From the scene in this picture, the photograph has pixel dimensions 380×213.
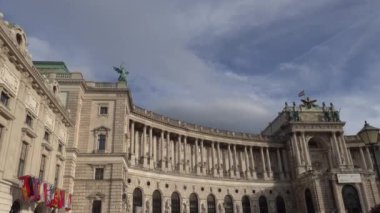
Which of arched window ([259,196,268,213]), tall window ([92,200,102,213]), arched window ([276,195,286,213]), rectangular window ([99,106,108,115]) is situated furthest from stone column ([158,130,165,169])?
arched window ([276,195,286,213])

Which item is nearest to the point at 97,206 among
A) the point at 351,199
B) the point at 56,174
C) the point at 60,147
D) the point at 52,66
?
the point at 56,174

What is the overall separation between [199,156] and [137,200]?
19371 mm

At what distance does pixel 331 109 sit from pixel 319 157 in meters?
12.4

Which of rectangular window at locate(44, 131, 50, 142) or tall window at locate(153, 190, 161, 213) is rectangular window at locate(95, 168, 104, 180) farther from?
tall window at locate(153, 190, 161, 213)

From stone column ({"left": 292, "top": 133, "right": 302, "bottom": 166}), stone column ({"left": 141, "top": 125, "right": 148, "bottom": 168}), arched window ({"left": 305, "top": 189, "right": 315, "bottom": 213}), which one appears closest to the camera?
stone column ({"left": 141, "top": 125, "right": 148, "bottom": 168})

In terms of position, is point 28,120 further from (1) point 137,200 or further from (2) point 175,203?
(2) point 175,203

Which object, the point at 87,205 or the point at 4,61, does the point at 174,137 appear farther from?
the point at 4,61

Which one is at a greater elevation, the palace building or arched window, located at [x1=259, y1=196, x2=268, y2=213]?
the palace building

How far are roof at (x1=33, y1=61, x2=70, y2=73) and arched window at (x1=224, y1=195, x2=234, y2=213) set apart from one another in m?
40.3

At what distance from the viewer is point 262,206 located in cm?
7094

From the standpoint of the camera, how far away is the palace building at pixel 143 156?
1125 inches

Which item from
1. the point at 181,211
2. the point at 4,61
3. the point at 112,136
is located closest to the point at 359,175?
the point at 181,211

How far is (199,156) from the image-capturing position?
69.6 meters

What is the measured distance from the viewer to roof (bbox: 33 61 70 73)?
48.0 metres
